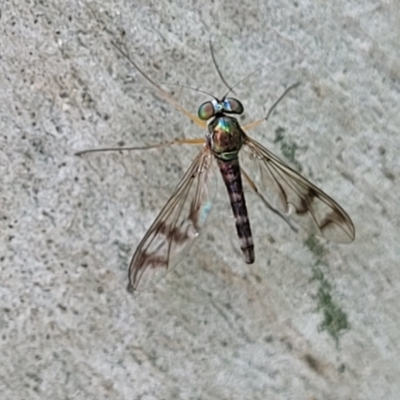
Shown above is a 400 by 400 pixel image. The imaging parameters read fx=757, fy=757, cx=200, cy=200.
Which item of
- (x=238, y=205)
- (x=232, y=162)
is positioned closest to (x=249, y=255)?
(x=238, y=205)

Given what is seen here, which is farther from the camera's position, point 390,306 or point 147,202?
point 390,306

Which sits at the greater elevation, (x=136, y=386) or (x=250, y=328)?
(x=250, y=328)

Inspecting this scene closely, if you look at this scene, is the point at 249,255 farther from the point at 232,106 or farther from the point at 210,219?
the point at 232,106

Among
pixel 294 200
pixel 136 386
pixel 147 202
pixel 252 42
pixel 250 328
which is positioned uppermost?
pixel 252 42

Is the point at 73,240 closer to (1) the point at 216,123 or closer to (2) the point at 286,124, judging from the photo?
(1) the point at 216,123

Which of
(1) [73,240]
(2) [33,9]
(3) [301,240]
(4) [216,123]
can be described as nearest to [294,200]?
(3) [301,240]

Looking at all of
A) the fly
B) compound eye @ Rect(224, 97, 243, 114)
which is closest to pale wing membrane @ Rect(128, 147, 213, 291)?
the fly

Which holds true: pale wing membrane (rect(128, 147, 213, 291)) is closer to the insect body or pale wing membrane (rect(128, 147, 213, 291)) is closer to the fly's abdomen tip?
the insect body
